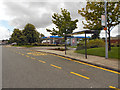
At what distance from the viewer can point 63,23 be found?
1970cm

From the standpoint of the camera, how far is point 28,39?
35719 mm

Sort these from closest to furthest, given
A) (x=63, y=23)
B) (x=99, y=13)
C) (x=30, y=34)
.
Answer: (x=99, y=13) < (x=63, y=23) < (x=30, y=34)

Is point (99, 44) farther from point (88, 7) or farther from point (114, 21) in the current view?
point (88, 7)

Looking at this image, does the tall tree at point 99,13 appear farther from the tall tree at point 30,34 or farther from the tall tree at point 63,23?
the tall tree at point 30,34

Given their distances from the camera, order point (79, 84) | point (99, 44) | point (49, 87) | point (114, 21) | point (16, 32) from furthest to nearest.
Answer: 1. point (16, 32)
2. point (99, 44)
3. point (114, 21)
4. point (79, 84)
5. point (49, 87)

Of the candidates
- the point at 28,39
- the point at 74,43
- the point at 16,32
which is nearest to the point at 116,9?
the point at 74,43

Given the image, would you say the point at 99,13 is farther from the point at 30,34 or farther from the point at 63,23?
the point at 30,34

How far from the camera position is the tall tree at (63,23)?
65.3 ft

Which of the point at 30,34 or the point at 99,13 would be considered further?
the point at 30,34

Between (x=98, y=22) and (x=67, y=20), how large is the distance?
9.12m

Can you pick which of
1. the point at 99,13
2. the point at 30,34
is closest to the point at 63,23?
the point at 99,13

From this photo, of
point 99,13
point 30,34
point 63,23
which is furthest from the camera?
point 30,34

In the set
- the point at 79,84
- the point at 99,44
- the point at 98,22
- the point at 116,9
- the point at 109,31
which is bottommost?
the point at 79,84

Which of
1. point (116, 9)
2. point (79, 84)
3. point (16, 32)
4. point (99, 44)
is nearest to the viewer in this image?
point (79, 84)
